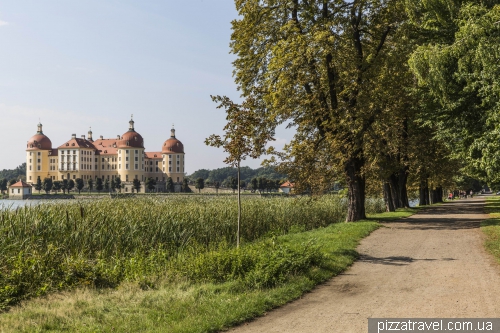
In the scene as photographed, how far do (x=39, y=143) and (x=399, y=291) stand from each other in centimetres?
15487

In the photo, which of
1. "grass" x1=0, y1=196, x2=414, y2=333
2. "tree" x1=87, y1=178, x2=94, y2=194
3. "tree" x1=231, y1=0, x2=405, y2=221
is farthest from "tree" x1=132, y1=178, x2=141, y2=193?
"grass" x1=0, y1=196, x2=414, y2=333

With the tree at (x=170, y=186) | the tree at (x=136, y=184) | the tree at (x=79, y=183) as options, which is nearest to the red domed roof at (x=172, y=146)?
the tree at (x=170, y=186)

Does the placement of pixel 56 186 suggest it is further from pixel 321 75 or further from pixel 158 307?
pixel 158 307

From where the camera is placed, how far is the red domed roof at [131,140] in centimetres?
14475

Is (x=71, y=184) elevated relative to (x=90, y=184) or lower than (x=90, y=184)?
elevated

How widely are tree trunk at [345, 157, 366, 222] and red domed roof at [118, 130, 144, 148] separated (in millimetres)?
128514

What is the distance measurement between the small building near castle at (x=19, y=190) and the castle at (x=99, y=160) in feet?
90.4

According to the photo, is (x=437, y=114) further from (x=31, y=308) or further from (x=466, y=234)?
(x=31, y=308)

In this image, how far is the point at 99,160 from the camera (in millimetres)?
149750

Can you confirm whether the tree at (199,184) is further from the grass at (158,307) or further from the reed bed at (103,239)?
the grass at (158,307)

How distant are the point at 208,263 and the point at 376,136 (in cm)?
1184

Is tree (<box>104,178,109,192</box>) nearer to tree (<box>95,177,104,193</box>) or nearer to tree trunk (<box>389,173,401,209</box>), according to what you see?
tree (<box>95,177,104,193</box>)

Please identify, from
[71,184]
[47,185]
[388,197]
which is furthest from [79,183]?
[388,197]

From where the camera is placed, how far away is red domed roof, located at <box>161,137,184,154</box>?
154 meters
